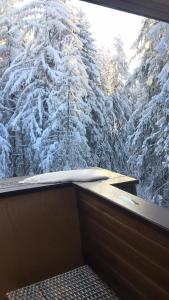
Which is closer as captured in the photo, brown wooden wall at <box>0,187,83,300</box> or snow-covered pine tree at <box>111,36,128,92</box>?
brown wooden wall at <box>0,187,83,300</box>

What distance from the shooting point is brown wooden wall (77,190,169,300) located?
1.15 metres

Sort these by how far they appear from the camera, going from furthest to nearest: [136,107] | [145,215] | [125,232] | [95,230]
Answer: [136,107] < [95,230] < [125,232] < [145,215]

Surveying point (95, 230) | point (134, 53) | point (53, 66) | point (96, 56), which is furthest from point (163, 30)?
point (95, 230)

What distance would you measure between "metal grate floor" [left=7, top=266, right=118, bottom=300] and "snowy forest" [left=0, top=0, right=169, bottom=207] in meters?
3.76

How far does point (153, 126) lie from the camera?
5.21 metres

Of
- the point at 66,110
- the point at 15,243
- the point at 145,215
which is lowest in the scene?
the point at 15,243

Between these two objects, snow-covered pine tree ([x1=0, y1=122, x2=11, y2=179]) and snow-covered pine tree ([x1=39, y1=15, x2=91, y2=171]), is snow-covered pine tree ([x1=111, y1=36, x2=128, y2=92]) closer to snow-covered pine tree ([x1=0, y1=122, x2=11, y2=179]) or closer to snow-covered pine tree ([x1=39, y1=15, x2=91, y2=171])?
snow-covered pine tree ([x1=39, y1=15, x2=91, y2=171])

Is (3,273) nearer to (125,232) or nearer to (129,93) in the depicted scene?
(125,232)

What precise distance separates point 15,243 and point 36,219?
0.16 m

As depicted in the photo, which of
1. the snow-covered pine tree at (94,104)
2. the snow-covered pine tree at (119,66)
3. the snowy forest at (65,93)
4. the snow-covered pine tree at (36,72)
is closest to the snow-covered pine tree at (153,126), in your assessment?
the snowy forest at (65,93)

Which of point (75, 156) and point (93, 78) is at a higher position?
point (93, 78)

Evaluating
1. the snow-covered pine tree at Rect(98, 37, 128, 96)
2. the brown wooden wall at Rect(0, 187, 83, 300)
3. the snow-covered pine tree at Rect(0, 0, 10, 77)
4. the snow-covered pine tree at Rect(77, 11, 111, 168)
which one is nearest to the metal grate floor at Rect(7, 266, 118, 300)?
the brown wooden wall at Rect(0, 187, 83, 300)

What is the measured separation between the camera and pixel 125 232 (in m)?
1.33

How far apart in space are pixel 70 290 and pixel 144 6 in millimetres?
1862
